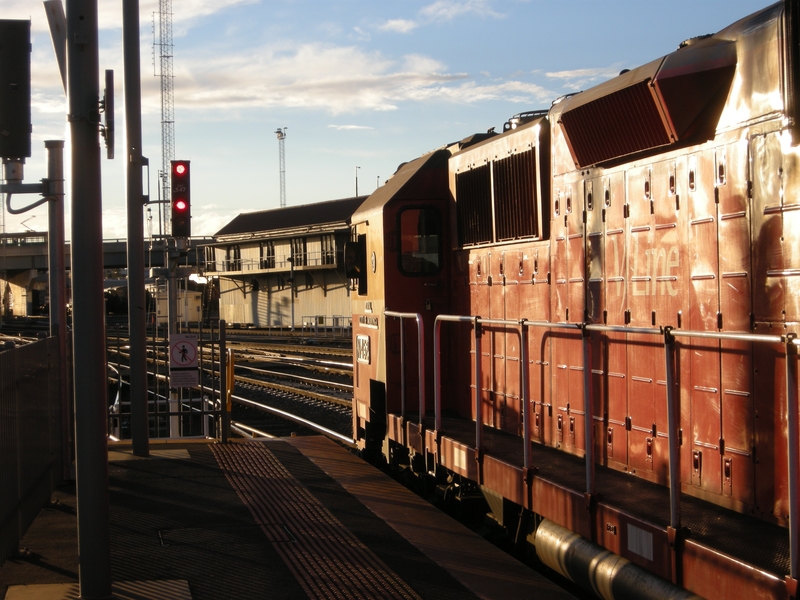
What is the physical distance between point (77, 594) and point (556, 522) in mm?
2974

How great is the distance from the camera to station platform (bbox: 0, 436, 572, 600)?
17.3 ft

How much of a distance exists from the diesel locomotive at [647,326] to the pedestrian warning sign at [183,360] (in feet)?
10.4

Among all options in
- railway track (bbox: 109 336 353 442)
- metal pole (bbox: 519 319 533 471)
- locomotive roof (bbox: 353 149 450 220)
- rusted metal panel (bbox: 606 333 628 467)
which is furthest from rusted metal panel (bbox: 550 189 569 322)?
railway track (bbox: 109 336 353 442)

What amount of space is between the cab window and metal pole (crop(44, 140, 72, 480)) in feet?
11.0

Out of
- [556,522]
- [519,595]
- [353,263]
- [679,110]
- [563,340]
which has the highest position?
[679,110]

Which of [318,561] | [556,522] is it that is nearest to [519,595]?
[556,522]

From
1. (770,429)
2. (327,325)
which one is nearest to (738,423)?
(770,429)

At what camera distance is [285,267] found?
5306cm

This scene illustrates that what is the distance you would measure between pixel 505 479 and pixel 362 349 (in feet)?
14.2

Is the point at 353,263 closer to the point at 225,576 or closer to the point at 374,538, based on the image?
the point at 374,538

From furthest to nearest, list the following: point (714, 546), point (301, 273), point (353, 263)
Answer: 1. point (301, 273)
2. point (353, 263)
3. point (714, 546)

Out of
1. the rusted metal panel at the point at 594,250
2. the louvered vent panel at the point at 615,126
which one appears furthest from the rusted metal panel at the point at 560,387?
the louvered vent panel at the point at 615,126

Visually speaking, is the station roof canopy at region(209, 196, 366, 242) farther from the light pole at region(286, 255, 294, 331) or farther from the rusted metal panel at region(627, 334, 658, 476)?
the rusted metal panel at region(627, 334, 658, 476)

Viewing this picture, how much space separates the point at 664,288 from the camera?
5.49m
